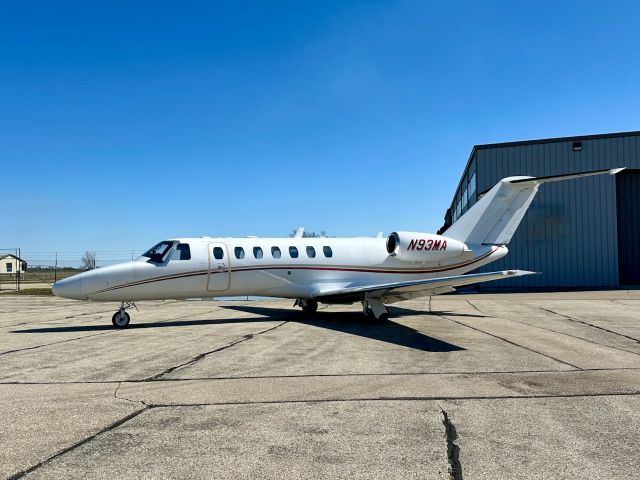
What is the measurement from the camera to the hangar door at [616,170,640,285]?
32969 mm

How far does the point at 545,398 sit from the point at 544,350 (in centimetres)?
392

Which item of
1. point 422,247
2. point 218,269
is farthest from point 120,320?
point 422,247

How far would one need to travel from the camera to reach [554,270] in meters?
31.0

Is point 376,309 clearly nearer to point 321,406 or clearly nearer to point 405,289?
point 405,289

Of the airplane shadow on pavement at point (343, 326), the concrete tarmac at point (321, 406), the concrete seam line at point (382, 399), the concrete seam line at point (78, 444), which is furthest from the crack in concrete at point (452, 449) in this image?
the airplane shadow on pavement at point (343, 326)

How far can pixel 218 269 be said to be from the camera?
1437 cm

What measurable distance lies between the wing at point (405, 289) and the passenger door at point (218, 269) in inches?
108

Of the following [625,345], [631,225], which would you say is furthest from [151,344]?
[631,225]

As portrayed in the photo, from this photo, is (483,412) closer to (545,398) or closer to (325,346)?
(545,398)

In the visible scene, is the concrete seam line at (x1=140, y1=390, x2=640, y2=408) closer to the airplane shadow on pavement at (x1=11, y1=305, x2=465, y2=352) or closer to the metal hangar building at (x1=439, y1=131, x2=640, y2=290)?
the airplane shadow on pavement at (x1=11, y1=305, x2=465, y2=352)

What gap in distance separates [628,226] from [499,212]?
22.1 meters

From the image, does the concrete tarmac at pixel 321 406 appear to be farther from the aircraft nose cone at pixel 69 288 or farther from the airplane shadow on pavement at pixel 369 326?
the aircraft nose cone at pixel 69 288

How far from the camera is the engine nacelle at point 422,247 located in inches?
645

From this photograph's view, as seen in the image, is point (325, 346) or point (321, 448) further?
point (325, 346)
